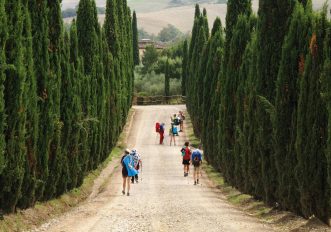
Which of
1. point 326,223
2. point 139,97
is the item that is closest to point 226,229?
point 326,223

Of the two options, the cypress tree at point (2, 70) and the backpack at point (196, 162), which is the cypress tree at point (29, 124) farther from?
the backpack at point (196, 162)

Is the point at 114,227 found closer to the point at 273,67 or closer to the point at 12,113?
the point at 12,113

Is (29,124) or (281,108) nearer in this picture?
(281,108)

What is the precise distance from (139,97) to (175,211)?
6501 centimetres

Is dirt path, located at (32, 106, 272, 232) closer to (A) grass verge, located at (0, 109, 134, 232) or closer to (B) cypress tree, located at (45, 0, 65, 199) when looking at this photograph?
→ (A) grass verge, located at (0, 109, 134, 232)

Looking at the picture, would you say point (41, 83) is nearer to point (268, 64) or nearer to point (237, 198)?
point (268, 64)

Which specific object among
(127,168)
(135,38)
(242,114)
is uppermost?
(135,38)

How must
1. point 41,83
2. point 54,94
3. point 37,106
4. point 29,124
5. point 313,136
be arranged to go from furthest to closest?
point 54,94 → point 41,83 → point 37,106 → point 29,124 → point 313,136

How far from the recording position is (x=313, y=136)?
1552cm

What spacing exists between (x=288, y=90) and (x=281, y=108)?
0.53 metres

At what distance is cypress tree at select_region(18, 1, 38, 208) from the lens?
59.2 ft

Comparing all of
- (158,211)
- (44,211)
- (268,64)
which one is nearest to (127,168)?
(44,211)

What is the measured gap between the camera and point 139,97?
8269 cm

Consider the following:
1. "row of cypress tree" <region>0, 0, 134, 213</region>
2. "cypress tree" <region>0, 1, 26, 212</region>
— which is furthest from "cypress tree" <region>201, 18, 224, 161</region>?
"cypress tree" <region>0, 1, 26, 212</region>
